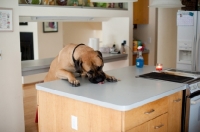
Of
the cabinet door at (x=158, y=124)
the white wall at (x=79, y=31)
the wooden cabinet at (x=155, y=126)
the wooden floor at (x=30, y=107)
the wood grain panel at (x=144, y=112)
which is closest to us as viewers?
the wood grain panel at (x=144, y=112)

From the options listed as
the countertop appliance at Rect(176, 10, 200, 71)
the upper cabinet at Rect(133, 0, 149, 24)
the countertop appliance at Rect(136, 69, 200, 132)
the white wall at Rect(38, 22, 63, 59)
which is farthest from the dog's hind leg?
the white wall at Rect(38, 22, 63, 59)

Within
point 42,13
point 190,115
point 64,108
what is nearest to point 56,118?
point 64,108

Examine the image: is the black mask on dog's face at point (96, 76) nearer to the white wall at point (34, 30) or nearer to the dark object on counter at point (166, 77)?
the dark object on counter at point (166, 77)

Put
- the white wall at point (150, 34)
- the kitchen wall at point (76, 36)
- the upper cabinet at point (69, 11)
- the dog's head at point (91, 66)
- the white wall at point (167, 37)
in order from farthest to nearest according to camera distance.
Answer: the white wall at point (167, 37) < the white wall at point (150, 34) < the kitchen wall at point (76, 36) < the upper cabinet at point (69, 11) < the dog's head at point (91, 66)

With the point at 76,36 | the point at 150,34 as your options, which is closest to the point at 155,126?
the point at 150,34

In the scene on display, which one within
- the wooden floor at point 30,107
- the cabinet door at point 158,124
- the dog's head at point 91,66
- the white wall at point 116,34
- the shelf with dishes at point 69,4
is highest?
the shelf with dishes at point 69,4

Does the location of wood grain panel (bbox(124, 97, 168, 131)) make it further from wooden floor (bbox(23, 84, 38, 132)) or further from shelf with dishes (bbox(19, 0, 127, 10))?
wooden floor (bbox(23, 84, 38, 132))

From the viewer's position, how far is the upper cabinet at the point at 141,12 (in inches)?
224

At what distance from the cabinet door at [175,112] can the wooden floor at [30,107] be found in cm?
222

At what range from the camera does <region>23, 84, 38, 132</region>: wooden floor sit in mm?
4146

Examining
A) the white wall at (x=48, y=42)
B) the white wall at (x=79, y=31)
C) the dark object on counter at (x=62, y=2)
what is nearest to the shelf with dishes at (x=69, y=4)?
the dark object on counter at (x=62, y=2)

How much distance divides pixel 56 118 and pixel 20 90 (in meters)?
1.33

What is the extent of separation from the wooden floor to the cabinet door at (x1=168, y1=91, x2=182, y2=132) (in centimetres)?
222

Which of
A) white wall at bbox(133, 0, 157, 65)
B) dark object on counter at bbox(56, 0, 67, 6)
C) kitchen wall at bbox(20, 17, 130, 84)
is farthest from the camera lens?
white wall at bbox(133, 0, 157, 65)
